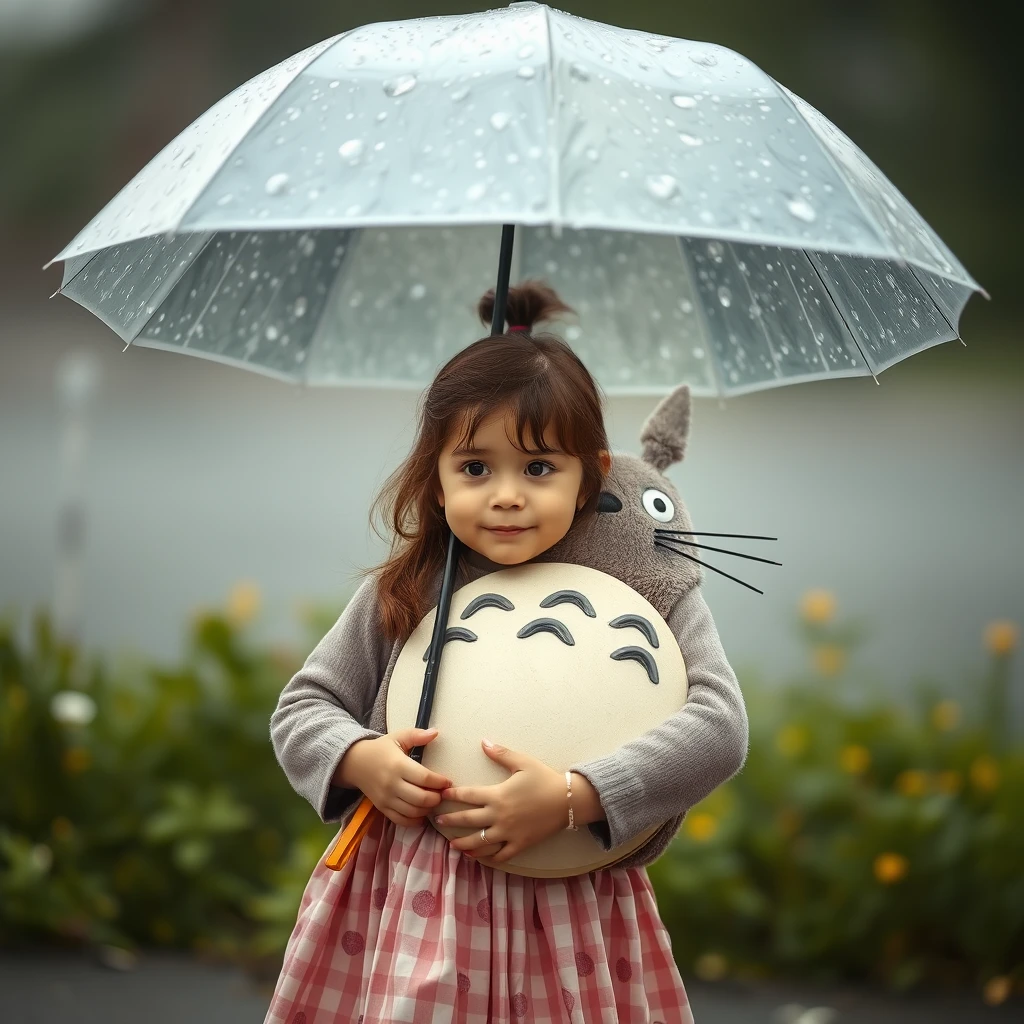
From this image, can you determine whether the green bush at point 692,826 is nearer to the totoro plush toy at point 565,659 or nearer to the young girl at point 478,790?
the young girl at point 478,790

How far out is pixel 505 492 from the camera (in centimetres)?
191

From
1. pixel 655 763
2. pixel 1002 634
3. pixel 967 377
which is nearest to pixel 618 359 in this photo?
pixel 655 763

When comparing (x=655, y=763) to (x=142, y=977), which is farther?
(x=142, y=977)

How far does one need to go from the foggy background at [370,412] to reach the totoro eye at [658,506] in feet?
11.4

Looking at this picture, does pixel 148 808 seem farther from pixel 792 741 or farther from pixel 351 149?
pixel 351 149

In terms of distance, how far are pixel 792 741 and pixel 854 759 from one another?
18cm

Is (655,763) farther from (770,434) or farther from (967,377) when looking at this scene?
(967,377)

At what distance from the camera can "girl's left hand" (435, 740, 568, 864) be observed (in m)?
1.81

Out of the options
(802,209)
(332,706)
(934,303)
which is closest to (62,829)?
(332,706)

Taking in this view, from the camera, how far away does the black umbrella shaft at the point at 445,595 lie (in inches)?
75.7

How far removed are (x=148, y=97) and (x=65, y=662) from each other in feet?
15.4

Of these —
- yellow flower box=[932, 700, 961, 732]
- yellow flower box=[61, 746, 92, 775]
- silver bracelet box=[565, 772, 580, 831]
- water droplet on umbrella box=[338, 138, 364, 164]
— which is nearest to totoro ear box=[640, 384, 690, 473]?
silver bracelet box=[565, 772, 580, 831]

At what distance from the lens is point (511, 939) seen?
6.39 ft

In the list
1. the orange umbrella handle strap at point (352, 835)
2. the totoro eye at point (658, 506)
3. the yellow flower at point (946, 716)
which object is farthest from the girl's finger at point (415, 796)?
the yellow flower at point (946, 716)
